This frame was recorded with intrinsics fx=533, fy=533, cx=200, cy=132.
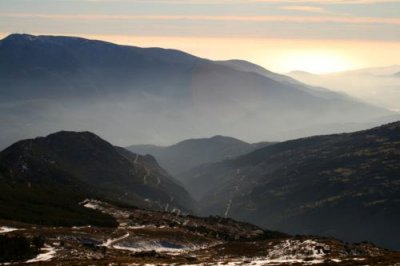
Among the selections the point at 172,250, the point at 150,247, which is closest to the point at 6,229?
the point at 150,247

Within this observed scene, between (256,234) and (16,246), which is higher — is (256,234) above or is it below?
below

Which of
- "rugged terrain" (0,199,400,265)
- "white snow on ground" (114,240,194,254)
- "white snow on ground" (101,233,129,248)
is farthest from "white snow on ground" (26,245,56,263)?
"white snow on ground" (114,240,194,254)

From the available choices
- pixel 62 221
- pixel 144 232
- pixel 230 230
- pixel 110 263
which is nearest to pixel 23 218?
pixel 62 221

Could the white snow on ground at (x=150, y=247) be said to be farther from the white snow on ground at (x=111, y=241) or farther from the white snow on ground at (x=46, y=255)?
the white snow on ground at (x=46, y=255)

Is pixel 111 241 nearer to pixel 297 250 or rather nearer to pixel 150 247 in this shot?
pixel 150 247

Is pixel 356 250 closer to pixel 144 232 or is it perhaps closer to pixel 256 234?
pixel 144 232

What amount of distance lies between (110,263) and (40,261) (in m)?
13.8

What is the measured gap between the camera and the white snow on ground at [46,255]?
9801cm

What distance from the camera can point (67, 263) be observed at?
9025 centimetres

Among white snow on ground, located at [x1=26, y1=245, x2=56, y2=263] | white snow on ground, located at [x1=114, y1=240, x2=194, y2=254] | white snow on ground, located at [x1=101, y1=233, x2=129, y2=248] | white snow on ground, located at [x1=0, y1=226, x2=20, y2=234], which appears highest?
white snow on ground, located at [x1=0, y1=226, x2=20, y2=234]

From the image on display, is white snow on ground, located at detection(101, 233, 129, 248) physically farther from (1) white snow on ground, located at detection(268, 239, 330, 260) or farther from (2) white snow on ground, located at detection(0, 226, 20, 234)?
(1) white snow on ground, located at detection(268, 239, 330, 260)

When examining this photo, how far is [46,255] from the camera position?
102m

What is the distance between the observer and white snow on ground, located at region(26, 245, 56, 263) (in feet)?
322

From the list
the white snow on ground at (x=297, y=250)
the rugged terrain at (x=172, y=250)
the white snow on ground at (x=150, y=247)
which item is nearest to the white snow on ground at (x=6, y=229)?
the rugged terrain at (x=172, y=250)
